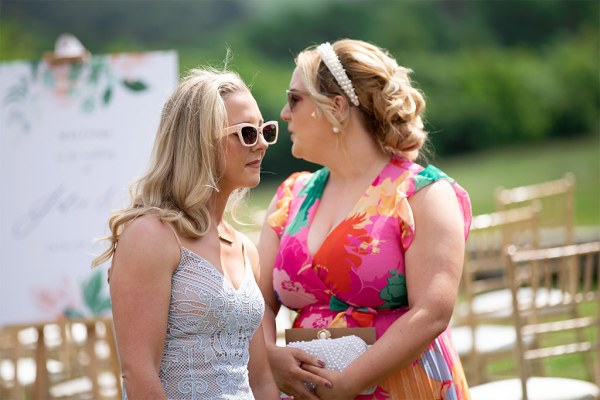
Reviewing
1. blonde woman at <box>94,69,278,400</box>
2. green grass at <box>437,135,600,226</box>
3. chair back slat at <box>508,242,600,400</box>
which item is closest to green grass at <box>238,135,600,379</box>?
green grass at <box>437,135,600,226</box>

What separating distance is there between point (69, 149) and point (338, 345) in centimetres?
195

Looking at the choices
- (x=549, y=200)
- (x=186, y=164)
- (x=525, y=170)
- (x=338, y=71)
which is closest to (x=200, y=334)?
(x=186, y=164)

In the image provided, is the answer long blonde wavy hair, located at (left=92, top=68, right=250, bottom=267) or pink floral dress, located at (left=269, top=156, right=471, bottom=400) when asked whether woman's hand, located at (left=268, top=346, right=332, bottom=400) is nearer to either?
pink floral dress, located at (left=269, top=156, right=471, bottom=400)

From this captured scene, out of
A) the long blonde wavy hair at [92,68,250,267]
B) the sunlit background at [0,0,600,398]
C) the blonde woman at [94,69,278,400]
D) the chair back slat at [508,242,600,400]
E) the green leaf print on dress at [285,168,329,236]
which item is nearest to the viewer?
the blonde woman at [94,69,278,400]

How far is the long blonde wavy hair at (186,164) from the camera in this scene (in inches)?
87.2

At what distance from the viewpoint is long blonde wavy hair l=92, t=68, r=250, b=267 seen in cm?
221

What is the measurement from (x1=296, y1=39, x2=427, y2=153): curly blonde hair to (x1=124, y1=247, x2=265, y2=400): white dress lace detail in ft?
2.63

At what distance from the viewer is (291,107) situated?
2.86 m

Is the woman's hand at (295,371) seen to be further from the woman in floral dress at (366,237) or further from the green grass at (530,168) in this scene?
the green grass at (530,168)

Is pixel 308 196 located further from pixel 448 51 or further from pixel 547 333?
pixel 448 51

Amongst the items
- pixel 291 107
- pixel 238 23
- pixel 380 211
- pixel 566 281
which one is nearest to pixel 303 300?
pixel 380 211

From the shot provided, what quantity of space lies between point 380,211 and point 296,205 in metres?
0.33

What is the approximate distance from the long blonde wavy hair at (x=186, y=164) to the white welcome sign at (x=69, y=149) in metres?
1.83

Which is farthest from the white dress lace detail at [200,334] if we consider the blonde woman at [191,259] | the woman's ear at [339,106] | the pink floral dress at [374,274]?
the woman's ear at [339,106]
